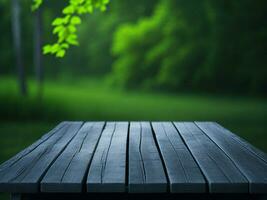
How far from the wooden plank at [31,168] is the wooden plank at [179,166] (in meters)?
0.71

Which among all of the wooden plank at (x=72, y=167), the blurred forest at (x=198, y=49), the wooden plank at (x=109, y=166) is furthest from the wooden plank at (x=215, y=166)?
the blurred forest at (x=198, y=49)

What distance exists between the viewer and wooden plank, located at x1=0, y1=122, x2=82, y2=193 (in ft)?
7.95

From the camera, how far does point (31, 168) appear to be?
2.74 meters

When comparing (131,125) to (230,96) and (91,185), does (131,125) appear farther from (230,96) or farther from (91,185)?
(230,96)

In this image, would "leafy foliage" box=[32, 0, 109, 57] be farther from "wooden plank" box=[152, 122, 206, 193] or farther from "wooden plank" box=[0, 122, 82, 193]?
"wooden plank" box=[152, 122, 206, 193]

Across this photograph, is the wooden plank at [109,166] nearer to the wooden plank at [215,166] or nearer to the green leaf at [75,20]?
the wooden plank at [215,166]

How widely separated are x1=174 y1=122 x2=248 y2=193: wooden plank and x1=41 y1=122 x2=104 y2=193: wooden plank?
2.24ft

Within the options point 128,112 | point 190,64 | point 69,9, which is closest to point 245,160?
point 69,9

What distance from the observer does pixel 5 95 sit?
1291 centimetres

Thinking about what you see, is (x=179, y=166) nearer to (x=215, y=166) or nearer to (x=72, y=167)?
(x=215, y=166)

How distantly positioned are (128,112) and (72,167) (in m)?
13.4

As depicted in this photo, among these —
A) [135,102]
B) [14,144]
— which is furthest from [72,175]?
[135,102]

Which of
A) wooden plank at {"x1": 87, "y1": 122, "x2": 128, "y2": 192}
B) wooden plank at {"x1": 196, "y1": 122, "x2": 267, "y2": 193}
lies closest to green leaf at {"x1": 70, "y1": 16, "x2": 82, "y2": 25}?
wooden plank at {"x1": 87, "y1": 122, "x2": 128, "y2": 192}

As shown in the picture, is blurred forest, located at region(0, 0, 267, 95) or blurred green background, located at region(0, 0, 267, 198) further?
blurred forest, located at region(0, 0, 267, 95)
